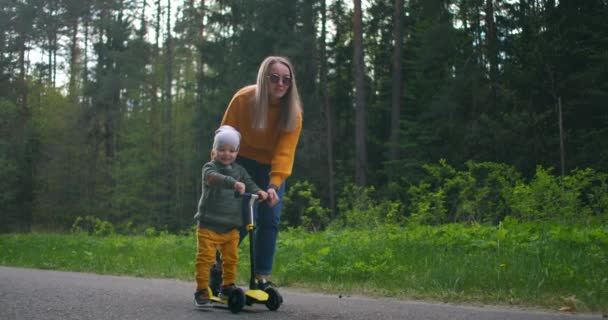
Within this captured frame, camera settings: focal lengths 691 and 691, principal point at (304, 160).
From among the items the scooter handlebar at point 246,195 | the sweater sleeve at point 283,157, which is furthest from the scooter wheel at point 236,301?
the sweater sleeve at point 283,157

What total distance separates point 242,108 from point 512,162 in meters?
20.7

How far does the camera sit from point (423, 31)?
33375 millimetres

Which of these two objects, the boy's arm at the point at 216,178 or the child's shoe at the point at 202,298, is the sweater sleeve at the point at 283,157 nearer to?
the boy's arm at the point at 216,178

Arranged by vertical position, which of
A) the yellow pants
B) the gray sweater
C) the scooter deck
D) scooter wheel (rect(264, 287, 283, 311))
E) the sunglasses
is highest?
the sunglasses

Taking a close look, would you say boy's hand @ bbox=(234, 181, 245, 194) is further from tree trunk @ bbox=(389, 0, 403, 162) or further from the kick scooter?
tree trunk @ bbox=(389, 0, 403, 162)

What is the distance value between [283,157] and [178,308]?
4.58 ft

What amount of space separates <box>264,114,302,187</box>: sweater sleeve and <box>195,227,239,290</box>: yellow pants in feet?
1.79

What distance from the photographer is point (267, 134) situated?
5539 mm

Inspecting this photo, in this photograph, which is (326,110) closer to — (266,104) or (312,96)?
(312,96)

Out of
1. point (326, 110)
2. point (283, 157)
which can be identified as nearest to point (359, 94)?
point (326, 110)

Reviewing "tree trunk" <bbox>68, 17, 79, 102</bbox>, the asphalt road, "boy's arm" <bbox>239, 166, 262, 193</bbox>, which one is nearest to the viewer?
the asphalt road

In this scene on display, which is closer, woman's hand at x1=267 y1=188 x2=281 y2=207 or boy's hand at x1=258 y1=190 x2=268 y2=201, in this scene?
boy's hand at x1=258 y1=190 x2=268 y2=201

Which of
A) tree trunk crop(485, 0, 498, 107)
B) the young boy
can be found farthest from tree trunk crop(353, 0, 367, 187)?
the young boy

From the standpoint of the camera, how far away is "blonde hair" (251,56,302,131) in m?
5.38
